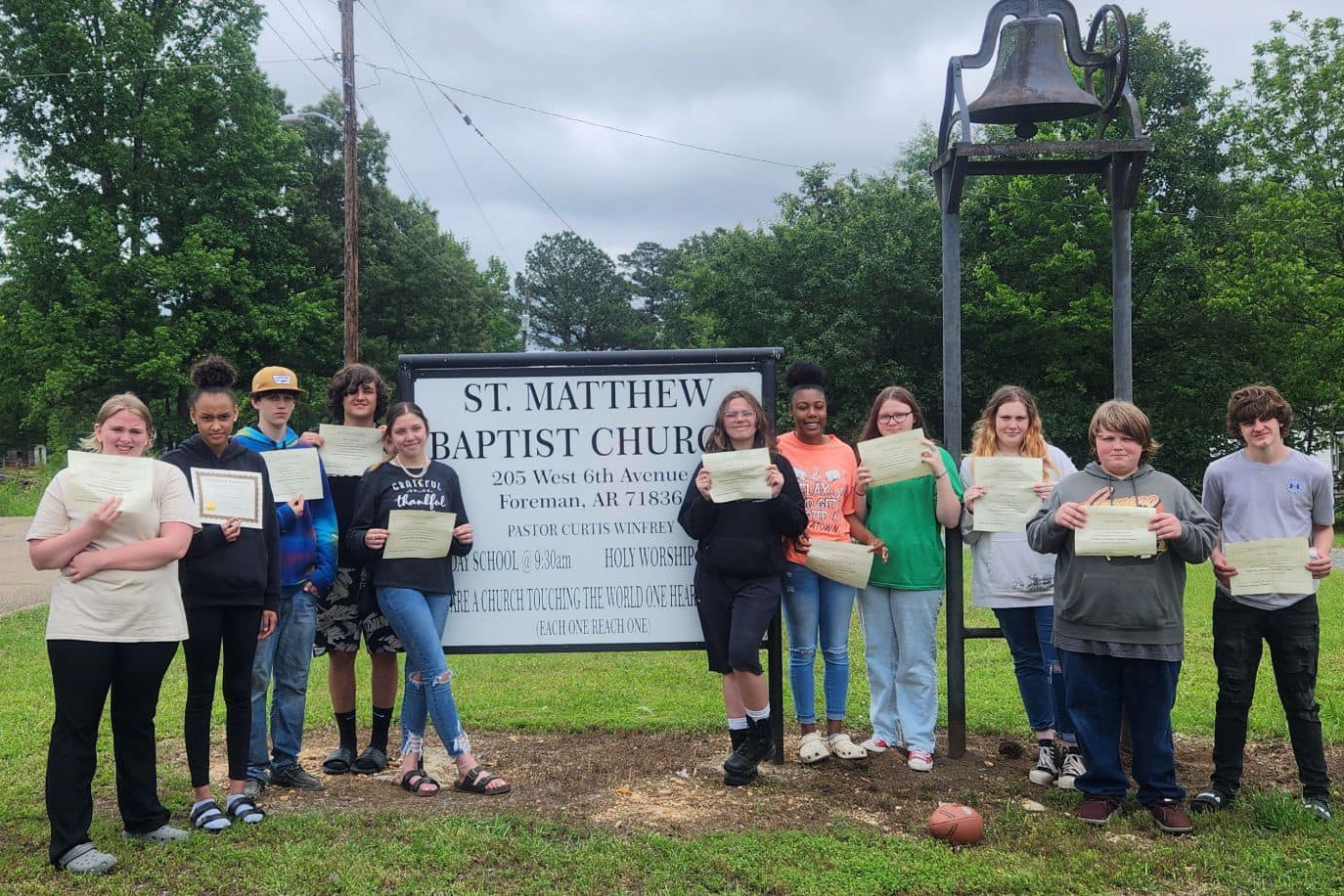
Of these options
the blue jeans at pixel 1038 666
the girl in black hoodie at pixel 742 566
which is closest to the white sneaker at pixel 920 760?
the blue jeans at pixel 1038 666

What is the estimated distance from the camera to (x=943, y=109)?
5.78m

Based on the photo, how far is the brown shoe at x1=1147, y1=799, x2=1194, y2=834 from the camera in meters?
4.38

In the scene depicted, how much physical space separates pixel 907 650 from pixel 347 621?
9.14 feet

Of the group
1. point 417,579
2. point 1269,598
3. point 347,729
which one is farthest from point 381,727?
point 1269,598

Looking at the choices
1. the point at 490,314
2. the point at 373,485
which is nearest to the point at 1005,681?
the point at 373,485

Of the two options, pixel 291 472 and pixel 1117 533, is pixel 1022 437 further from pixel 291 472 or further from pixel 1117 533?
pixel 291 472

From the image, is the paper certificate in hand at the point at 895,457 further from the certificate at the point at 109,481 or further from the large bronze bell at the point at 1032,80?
the certificate at the point at 109,481

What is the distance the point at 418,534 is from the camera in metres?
4.90

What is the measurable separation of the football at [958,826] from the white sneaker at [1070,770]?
32.7 inches

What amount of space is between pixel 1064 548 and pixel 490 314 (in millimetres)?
44826

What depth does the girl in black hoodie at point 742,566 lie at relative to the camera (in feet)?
16.3

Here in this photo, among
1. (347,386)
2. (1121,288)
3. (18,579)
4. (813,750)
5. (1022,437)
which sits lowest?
(18,579)

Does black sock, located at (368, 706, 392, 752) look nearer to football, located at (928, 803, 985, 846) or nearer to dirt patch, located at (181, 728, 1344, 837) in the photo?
dirt patch, located at (181, 728, 1344, 837)

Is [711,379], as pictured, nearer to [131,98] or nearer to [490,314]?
[131,98]
